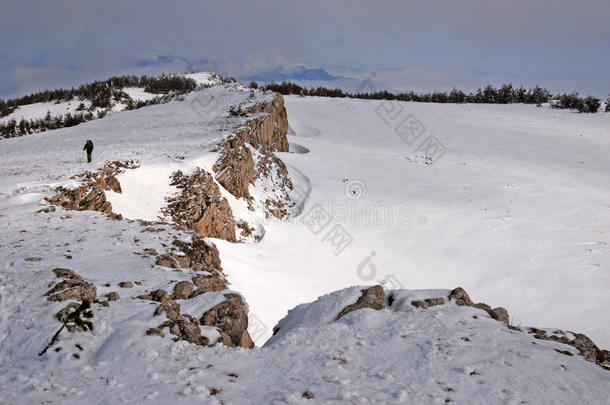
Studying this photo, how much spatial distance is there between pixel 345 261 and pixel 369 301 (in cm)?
963

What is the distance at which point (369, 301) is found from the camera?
7.28 m

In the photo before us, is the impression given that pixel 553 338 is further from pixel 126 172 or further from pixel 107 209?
pixel 126 172

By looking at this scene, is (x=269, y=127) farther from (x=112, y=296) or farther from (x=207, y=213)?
(x=112, y=296)

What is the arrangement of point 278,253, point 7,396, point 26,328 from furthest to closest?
point 278,253
point 26,328
point 7,396

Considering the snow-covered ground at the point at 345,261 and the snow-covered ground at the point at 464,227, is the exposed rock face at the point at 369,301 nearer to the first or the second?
the snow-covered ground at the point at 345,261

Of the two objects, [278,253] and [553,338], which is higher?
[553,338]

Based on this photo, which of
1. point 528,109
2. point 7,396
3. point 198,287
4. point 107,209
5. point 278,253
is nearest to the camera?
point 7,396

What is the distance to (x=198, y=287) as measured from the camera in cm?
763

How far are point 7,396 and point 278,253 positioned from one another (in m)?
12.3

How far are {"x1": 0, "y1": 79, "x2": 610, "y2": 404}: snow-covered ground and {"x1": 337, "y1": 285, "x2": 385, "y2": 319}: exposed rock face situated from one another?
212mm

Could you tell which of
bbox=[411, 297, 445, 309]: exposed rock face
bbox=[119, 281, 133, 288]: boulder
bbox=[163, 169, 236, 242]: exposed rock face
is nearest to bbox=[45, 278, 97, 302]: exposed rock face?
bbox=[119, 281, 133, 288]: boulder

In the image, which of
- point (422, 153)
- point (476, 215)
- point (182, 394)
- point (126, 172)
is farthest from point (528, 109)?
point (182, 394)

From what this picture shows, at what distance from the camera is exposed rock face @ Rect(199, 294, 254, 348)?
6.38 m

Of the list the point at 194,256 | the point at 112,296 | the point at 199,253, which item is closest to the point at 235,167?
the point at 199,253
